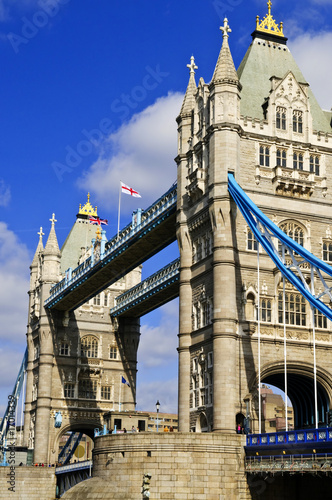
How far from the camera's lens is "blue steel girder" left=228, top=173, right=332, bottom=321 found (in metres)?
42.2

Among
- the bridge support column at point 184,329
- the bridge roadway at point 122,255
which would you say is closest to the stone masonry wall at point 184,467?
the bridge support column at point 184,329

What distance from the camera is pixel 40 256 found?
94.1m

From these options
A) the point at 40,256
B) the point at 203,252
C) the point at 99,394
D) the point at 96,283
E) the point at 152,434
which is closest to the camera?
the point at 152,434

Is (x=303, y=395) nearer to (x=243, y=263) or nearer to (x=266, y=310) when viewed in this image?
(x=266, y=310)

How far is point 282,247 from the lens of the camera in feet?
149

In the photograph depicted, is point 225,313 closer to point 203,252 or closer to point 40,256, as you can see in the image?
point 203,252

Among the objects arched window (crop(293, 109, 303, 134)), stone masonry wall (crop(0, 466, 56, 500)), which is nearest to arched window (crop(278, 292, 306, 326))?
arched window (crop(293, 109, 303, 134))

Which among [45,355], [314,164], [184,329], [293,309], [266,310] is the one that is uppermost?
[314,164]

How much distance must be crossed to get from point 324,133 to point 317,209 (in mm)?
5825

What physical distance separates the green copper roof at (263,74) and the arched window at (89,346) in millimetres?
41704

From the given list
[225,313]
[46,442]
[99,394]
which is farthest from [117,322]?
[225,313]

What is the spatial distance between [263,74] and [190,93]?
549 cm

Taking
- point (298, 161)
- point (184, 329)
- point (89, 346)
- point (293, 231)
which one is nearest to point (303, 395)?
point (184, 329)

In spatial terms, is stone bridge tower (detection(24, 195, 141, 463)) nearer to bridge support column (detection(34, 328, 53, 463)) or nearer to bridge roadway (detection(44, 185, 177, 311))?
bridge support column (detection(34, 328, 53, 463))
